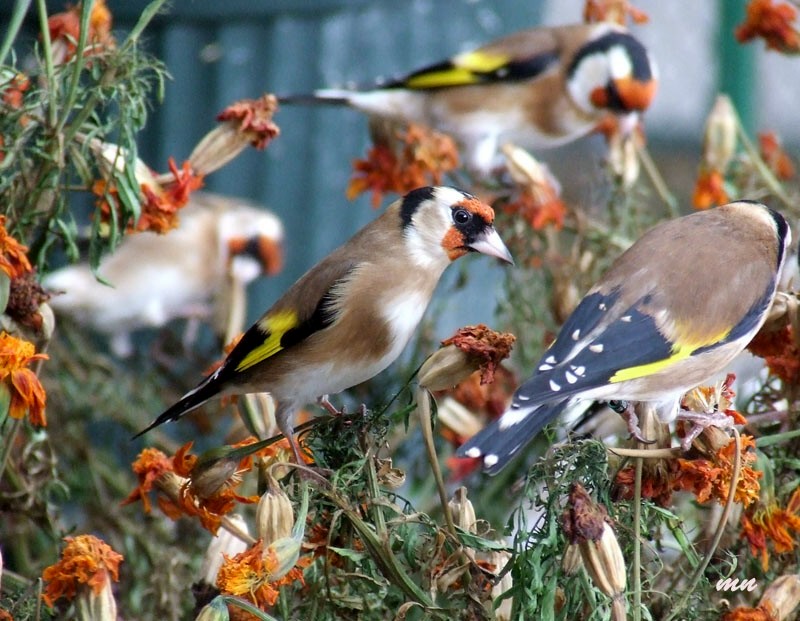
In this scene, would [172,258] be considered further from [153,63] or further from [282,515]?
[282,515]

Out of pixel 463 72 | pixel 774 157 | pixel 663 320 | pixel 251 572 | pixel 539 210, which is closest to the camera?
pixel 251 572

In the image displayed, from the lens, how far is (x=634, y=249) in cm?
140

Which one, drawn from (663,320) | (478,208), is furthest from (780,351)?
(478,208)

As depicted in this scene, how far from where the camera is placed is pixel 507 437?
120cm

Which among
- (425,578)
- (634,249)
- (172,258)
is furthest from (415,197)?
(172,258)

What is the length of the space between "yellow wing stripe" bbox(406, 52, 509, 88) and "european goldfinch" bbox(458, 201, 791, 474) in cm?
119

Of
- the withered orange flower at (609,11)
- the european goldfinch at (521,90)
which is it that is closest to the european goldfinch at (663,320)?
the withered orange flower at (609,11)

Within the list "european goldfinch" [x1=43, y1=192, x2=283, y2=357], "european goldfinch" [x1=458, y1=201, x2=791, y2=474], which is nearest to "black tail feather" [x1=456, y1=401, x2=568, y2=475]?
"european goldfinch" [x1=458, y1=201, x2=791, y2=474]

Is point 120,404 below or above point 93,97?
below

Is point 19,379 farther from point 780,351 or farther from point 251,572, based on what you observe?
point 780,351

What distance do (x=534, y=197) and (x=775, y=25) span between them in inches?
18.3

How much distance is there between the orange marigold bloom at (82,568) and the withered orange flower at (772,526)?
0.60 metres

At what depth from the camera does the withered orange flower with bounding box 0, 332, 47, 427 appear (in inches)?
44.6

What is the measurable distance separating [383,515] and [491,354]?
0.17 metres
